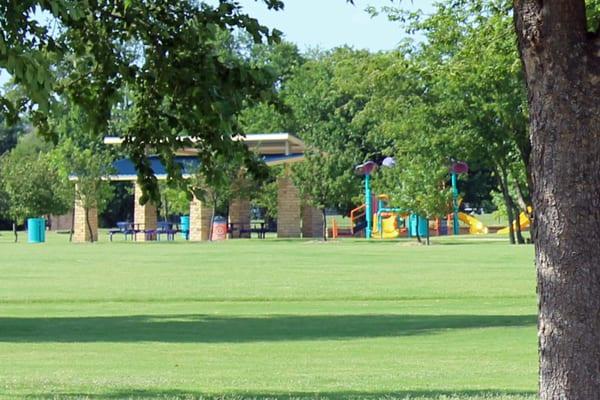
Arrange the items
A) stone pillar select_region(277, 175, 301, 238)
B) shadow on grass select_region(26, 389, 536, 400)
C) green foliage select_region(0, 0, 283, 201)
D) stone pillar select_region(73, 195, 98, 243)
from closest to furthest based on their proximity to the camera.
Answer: green foliage select_region(0, 0, 283, 201), shadow on grass select_region(26, 389, 536, 400), stone pillar select_region(73, 195, 98, 243), stone pillar select_region(277, 175, 301, 238)

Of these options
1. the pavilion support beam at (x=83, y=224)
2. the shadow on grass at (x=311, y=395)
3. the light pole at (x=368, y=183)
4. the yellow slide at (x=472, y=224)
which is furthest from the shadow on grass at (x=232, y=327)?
the yellow slide at (x=472, y=224)

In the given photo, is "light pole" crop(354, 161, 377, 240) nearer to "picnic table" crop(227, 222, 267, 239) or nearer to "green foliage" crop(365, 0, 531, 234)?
"green foliage" crop(365, 0, 531, 234)

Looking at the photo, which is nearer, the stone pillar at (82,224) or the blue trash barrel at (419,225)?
the blue trash barrel at (419,225)

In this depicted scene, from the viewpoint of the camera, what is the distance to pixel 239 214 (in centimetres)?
8100

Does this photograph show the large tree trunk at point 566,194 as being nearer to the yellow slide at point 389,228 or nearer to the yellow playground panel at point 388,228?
the yellow playground panel at point 388,228

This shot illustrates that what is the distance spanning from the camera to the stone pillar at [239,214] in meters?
78.8

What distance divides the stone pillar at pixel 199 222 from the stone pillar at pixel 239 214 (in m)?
3.51

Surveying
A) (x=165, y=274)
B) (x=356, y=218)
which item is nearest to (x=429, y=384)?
(x=165, y=274)

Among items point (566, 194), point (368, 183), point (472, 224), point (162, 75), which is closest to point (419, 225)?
point (368, 183)

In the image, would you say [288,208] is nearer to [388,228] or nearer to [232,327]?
[388,228]

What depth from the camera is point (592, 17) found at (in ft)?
63.2

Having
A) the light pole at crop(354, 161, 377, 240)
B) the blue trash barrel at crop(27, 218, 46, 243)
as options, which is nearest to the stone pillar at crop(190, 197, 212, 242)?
the blue trash barrel at crop(27, 218, 46, 243)

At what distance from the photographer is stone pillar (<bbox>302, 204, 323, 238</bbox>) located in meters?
80.7

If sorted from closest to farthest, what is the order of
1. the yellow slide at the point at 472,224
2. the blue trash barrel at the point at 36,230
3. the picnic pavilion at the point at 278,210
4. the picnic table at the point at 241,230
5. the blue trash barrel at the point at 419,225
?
1. the blue trash barrel at the point at 419,225
2. the blue trash barrel at the point at 36,230
3. the picnic pavilion at the point at 278,210
4. the picnic table at the point at 241,230
5. the yellow slide at the point at 472,224
